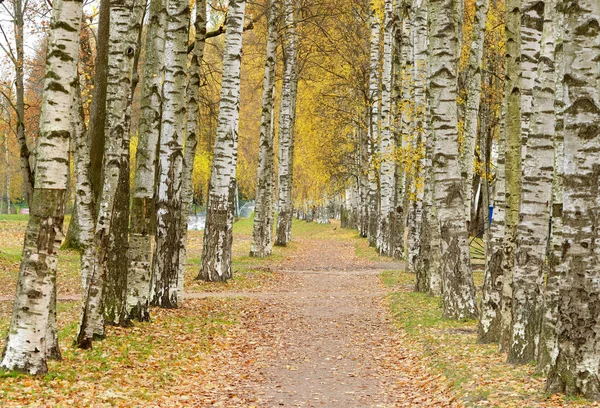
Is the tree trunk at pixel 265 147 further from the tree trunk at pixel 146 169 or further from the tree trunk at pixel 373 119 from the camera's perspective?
the tree trunk at pixel 146 169

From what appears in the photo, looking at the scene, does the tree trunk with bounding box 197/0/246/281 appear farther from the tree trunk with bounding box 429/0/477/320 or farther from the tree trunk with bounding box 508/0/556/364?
the tree trunk with bounding box 508/0/556/364

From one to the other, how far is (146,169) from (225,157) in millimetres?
6384

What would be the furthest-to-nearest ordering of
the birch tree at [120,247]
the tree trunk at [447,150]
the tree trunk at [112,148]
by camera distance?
the tree trunk at [447,150]
the birch tree at [120,247]
the tree trunk at [112,148]

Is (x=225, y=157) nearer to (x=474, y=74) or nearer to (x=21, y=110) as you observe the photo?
(x=474, y=74)

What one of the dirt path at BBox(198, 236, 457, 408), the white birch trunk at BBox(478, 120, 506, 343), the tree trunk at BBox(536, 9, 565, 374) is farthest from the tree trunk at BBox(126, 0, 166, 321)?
the tree trunk at BBox(536, 9, 565, 374)

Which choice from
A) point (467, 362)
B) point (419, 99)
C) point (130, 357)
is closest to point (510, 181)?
point (467, 362)

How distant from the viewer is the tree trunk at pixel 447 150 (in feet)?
44.8

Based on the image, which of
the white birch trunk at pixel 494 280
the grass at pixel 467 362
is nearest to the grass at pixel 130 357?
the grass at pixel 467 362

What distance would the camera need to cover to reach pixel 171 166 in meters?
14.5

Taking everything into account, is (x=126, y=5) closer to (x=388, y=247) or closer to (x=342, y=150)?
(x=388, y=247)

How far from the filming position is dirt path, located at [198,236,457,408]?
9.48 m

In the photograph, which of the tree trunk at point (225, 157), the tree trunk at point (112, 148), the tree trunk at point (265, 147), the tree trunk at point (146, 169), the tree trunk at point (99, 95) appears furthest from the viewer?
the tree trunk at point (265, 147)

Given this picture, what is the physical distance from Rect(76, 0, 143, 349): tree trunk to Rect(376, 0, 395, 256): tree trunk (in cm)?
1648

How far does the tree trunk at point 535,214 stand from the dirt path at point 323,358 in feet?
4.16
